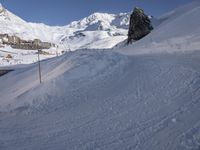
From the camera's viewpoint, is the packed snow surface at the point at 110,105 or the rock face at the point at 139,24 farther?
the rock face at the point at 139,24

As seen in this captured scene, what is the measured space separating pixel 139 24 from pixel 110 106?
31868 millimetres

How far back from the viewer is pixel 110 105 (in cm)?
1633

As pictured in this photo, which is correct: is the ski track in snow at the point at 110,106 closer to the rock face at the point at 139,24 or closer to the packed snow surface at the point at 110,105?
the packed snow surface at the point at 110,105

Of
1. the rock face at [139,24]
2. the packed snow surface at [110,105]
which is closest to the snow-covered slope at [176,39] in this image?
the packed snow surface at [110,105]

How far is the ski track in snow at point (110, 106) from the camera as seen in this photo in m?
12.2

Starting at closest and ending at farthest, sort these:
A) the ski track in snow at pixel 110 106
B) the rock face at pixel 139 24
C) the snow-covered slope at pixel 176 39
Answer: the ski track in snow at pixel 110 106
the snow-covered slope at pixel 176 39
the rock face at pixel 139 24

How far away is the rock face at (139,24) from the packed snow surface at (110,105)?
20.9 m

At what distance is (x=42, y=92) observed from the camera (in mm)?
20031

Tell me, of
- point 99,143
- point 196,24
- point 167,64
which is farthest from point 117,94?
point 196,24

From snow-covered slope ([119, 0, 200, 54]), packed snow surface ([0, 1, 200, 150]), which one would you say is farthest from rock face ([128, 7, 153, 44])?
packed snow surface ([0, 1, 200, 150])

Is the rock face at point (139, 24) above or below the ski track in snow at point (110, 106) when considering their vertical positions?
above

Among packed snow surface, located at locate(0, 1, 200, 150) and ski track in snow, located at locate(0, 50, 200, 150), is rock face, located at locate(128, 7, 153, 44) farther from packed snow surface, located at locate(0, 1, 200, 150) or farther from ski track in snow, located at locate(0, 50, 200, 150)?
ski track in snow, located at locate(0, 50, 200, 150)

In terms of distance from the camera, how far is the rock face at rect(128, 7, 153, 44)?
151 feet

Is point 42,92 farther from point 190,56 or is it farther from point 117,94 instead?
point 190,56
